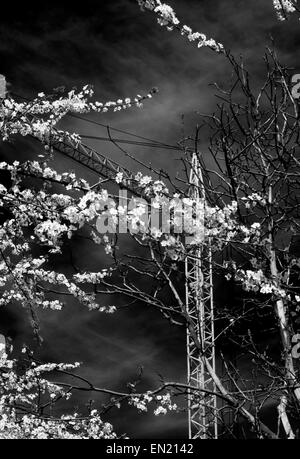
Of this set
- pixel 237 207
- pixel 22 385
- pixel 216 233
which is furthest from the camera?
pixel 22 385

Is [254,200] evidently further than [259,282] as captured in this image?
Yes

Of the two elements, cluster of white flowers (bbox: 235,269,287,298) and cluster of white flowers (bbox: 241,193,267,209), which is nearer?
cluster of white flowers (bbox: 235,269,287,298)

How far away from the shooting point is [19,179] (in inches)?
297

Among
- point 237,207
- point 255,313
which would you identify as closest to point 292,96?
point 237,207

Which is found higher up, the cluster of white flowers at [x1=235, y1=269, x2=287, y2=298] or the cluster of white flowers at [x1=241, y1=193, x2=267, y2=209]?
the cluster of white flowers at [x1=241, y1=193, x2=267, y2=209]

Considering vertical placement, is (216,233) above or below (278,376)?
above

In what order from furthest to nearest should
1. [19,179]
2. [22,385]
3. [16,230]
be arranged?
[22,385] → [16,230] → [19,179]

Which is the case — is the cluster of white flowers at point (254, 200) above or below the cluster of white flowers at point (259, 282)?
above

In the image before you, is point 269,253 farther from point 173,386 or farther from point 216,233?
point 173,386

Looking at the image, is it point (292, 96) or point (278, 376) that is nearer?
point (278, 376)

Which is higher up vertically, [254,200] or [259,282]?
[254,200]

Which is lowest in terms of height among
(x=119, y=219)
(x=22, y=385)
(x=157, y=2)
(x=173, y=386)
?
(x=173, y=386)

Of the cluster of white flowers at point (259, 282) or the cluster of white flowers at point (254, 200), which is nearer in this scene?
the cluster of white flowers at point (259, 282)

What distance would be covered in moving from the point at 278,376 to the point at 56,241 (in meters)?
2.96
